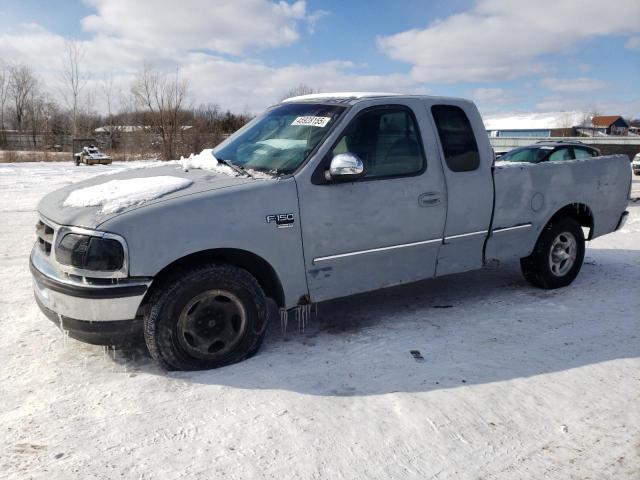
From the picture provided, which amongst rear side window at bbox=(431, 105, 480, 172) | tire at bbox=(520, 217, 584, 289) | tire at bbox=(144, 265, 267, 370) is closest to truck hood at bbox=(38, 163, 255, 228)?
tire at bbox=(144, 265, 267, 370)

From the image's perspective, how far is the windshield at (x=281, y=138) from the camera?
389cm

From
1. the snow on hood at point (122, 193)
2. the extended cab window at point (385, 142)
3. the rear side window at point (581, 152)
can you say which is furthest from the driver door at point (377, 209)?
the rear side window at point (581, 152)

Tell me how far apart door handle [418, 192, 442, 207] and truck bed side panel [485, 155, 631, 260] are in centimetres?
77

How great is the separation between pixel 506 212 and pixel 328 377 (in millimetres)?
2517

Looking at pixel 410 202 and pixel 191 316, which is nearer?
pixel 191 316

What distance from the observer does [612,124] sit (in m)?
88.6

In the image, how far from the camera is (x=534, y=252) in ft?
17.6

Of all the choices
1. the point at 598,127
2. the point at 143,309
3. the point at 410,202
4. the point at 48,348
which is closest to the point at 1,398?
the point at 48,348

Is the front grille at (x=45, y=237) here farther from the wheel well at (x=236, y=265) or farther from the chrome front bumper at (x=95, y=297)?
the wheel well at (x=236, y=265)

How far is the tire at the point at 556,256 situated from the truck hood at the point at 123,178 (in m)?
3.35

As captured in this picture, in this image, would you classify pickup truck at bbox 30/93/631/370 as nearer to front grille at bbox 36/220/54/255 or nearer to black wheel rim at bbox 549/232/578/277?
front grille at bbox 36/220/54/255

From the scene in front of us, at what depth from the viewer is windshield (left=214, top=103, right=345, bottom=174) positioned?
3.89 metres

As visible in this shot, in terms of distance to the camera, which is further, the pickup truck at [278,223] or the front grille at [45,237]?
the front grille at [45,237]

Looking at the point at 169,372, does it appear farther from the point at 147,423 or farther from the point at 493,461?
the point at 493,461
